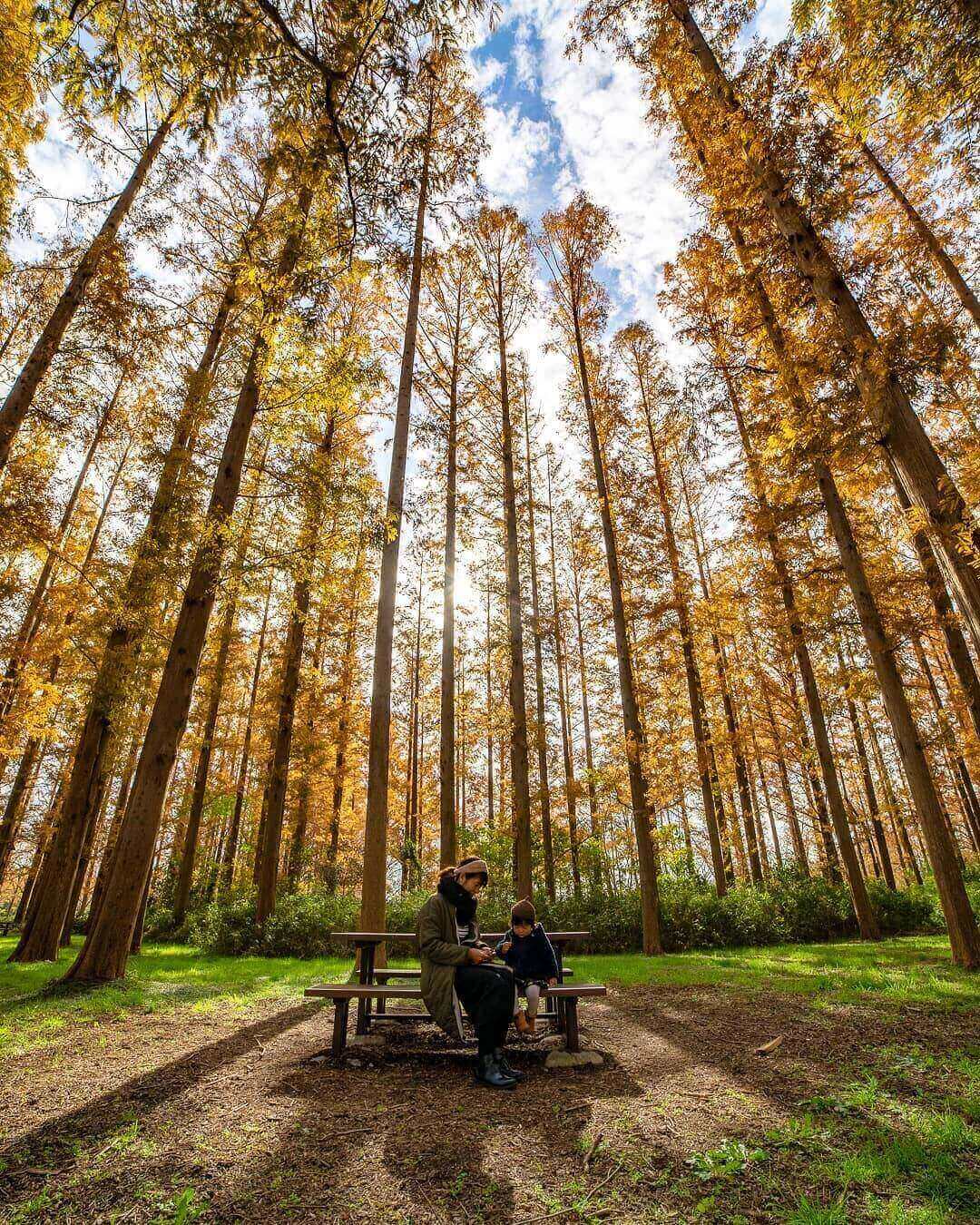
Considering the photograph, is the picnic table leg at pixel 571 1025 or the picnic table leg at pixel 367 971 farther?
the picnic table leg at pixel 367 971

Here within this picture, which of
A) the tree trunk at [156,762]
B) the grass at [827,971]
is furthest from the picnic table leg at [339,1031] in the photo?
the grass at [827,971]

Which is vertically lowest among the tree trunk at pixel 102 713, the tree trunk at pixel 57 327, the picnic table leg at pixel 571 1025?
the picnic table leg at pixel 571 1025

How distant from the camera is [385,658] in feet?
25.1

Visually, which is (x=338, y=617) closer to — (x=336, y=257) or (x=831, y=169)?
(x=336, y=257)

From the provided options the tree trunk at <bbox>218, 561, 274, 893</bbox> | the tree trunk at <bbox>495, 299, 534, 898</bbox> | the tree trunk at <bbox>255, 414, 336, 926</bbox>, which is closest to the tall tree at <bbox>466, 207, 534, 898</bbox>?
the tree trunk at <bbox>495, 299, 534, 898</bbox>

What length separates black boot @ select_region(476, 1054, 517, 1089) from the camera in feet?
11.9

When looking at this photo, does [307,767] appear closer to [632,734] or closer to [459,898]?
[632,734]

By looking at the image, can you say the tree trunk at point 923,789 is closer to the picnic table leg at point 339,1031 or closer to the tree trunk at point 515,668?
the tree trunk at point 515,668

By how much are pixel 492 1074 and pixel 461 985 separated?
56 centimetres

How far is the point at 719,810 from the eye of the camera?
47.4 feet

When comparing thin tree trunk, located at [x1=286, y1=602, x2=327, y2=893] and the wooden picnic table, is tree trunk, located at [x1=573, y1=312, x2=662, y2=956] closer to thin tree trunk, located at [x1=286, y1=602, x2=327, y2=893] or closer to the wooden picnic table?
the wooden picnic table

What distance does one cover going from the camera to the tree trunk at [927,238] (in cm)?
988

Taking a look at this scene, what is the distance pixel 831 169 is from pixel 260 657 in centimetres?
1888

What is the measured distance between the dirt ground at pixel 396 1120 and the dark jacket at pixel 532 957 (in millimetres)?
547
